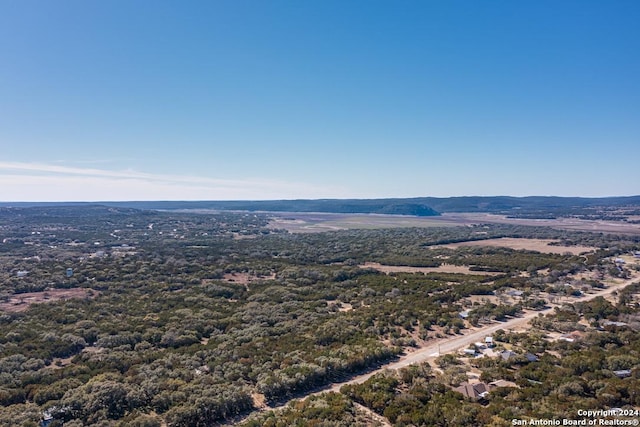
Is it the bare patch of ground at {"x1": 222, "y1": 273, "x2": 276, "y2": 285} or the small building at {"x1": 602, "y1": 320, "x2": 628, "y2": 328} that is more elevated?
the small building at {"x1": 602, "y1": 320, "x2": 628, "y2": 328}

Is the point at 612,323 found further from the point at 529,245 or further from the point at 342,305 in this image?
the point at 529,245

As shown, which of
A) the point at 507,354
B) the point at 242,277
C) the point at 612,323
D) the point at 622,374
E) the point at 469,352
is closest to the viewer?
the point at 622,374

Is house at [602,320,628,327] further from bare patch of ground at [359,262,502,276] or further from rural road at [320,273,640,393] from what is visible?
bare patch of ground at [359,262,502,276]

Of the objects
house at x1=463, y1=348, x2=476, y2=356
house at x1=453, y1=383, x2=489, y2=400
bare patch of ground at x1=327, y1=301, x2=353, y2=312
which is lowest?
bare patch of ground at x1=327, y1=301, x2=353, y2=312

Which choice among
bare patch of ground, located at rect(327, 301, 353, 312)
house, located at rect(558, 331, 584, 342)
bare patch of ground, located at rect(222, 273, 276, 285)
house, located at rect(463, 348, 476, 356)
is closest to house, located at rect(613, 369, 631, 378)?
house, located at rect(558, 331, 584, 342)

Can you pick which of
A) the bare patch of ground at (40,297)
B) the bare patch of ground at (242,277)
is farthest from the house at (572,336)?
the bare patch of ground at (40,297)

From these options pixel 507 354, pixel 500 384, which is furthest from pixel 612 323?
pixel 500 384
